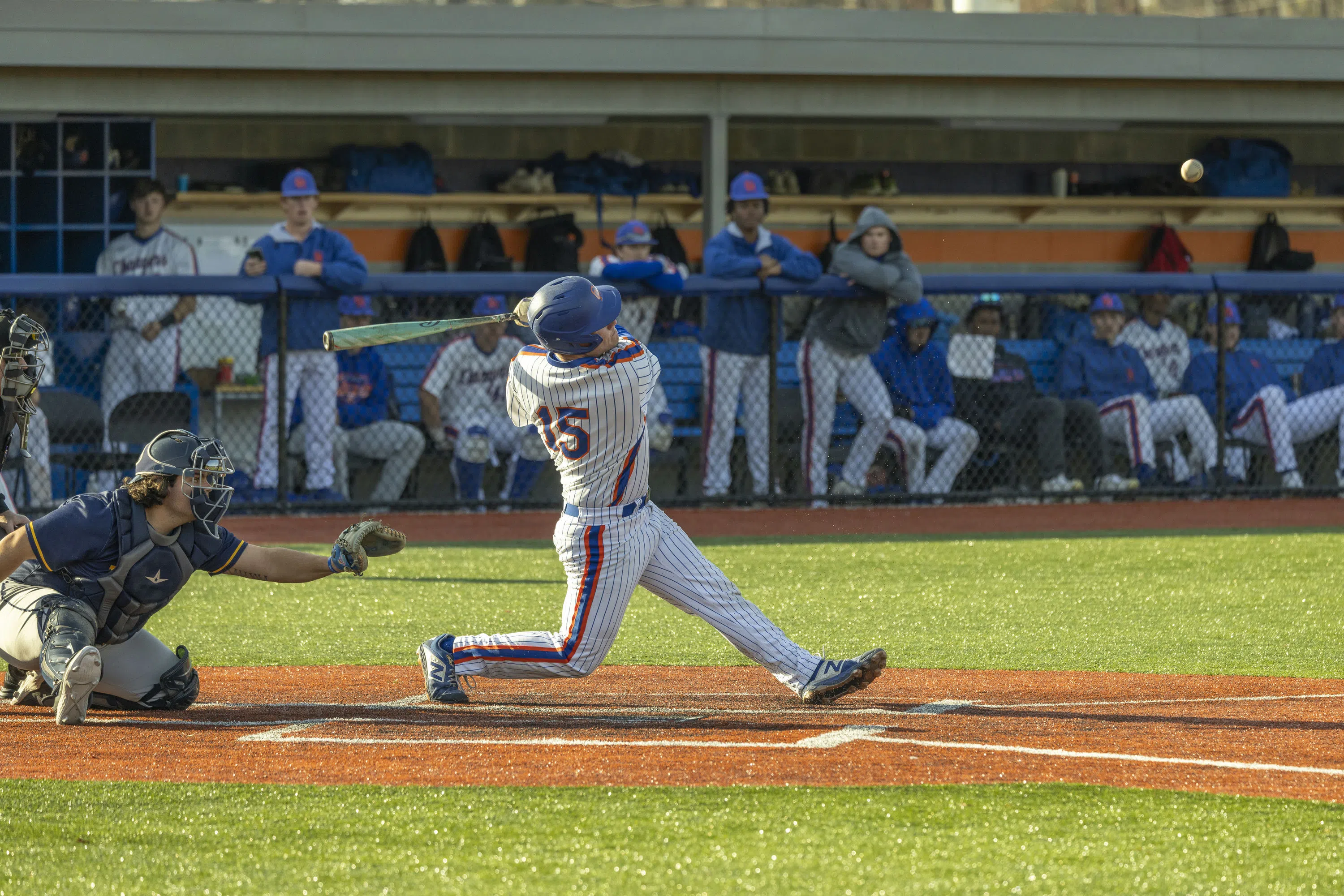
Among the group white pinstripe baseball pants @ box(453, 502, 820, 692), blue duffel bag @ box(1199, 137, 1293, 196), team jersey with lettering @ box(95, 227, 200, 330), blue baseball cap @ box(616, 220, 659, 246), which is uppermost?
blue duffel bag @ box(1199, 137, 1293, 196)

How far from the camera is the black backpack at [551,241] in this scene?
44.9 feet

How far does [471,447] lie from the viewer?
32.7 feet

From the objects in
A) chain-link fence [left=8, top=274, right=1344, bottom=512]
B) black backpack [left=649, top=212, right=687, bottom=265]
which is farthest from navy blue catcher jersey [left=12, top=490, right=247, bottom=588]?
black backpack [left=649, top=212, right=687, bottom=265]

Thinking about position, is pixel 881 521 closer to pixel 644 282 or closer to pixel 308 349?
pixel 644 282

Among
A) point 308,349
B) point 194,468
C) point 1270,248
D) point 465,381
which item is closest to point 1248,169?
point 1270,248

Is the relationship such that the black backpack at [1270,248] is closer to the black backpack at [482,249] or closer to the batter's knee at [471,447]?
the black backpack at [482,249]

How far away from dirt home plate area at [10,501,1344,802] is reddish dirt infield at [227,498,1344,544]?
11.9 feet

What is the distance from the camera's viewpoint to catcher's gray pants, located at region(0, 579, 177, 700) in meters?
5.09

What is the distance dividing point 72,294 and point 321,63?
353 cm

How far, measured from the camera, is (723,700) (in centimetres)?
545

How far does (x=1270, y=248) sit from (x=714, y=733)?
12.4 meters

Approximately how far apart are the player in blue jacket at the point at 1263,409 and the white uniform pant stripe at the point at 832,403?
6.63 feet

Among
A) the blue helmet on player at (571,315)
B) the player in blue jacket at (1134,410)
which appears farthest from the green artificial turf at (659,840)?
the player in blue jacket at (1134,410)

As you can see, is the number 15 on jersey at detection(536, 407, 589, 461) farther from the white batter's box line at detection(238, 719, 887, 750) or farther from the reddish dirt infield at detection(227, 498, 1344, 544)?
the reddish dirt infield at detection(227, 498, 1344, 544)
